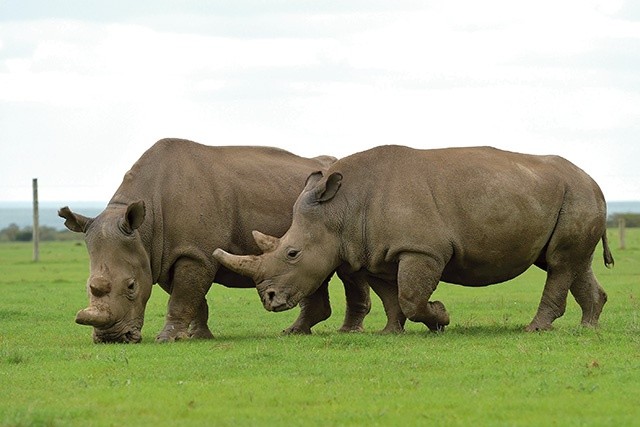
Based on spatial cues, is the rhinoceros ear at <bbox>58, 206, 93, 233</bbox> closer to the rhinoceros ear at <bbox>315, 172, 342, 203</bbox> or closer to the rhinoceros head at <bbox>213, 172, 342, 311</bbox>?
the rhinoceros head at <bbox>213, 172, 342, 311</bbox>

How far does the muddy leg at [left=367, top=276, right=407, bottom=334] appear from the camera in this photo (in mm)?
15203

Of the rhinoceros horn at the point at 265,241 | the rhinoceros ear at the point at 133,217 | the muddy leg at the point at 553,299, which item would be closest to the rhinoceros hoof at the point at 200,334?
the rhinoceros horn at the point at 265,241

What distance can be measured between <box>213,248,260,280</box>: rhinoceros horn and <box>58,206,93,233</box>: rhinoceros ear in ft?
4.63

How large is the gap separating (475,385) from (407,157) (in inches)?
186

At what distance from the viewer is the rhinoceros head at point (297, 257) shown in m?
14.8

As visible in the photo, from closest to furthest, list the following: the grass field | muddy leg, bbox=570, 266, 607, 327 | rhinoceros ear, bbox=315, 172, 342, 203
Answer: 1. the grass field
2. rhinoceros ear, bbox=315, 172, 342, 203
3. muddy leg, bbox=570, 266, 607, 327

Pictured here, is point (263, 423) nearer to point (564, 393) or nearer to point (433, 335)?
point (564, 393)

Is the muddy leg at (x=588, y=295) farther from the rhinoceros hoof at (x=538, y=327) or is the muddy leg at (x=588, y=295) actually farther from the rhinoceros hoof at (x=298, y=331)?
the rhinoceros hoof at (x=298, y=331)

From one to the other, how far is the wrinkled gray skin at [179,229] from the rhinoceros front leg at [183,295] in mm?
11

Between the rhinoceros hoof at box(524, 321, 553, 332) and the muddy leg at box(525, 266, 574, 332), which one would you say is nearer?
the rhinoceros hoof at box(524, 321, 553, 332)

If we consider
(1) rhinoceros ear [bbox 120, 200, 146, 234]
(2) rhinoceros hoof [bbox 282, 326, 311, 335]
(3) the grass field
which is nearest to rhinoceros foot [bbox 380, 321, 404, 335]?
(3) the grass field

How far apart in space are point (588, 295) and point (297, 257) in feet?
11.4

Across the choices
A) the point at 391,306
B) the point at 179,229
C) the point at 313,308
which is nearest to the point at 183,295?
the point at 179,229

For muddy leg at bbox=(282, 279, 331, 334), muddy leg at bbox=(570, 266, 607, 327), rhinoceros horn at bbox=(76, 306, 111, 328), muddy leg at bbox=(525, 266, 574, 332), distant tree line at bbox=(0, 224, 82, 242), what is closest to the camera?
rhinoceros horn at bbox=(76, 306, 111, 328)
